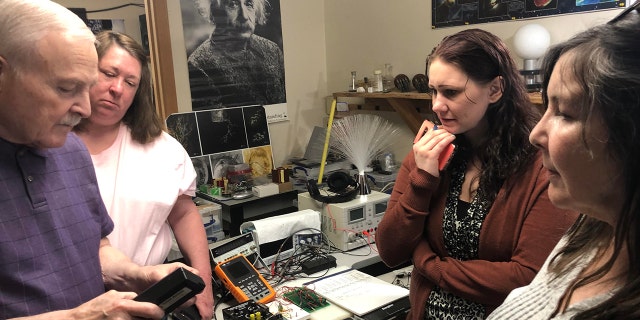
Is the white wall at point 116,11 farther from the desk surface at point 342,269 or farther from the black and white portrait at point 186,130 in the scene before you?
the desk surface at point 342,269

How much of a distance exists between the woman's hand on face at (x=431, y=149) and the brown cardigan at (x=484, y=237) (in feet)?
0.07

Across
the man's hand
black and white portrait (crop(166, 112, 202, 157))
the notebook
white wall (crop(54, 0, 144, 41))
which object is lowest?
the notebook

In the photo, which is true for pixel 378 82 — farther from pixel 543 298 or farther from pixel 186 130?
pixel 543 298

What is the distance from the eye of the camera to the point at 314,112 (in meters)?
3.70

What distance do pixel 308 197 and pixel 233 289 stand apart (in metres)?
0.76

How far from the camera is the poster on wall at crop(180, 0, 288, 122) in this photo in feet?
10.1

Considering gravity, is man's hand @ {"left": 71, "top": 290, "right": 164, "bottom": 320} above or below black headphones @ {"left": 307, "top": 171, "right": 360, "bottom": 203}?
above

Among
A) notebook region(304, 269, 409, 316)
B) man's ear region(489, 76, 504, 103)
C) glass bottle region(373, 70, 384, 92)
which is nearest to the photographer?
man's ear region(489, 76, 504, 103)

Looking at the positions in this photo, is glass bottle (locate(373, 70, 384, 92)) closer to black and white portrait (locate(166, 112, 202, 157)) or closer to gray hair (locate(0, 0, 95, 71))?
black and white portrait (locate(166, 112, 202, 157))

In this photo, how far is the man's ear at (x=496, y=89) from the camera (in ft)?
4.30

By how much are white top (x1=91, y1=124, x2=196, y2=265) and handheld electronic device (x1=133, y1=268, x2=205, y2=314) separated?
Result: 1.74 ft

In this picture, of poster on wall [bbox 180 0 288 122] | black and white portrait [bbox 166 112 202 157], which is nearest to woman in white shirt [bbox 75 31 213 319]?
black and white portrait [bbox 166 112 202 157]

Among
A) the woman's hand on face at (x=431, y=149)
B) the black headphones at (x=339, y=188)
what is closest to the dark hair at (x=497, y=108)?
the woman's hand on face at (x=431, y=149)

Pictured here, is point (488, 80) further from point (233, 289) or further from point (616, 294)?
point (233, 289)
